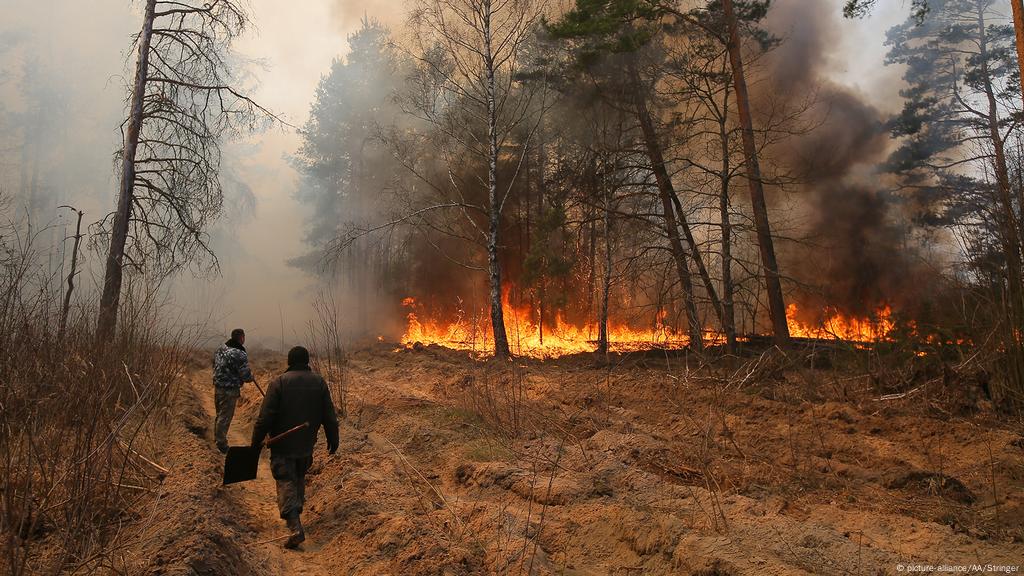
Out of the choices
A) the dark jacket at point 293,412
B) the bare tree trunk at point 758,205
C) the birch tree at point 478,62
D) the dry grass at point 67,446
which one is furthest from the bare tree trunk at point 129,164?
the bare tree trunk at point 758,205

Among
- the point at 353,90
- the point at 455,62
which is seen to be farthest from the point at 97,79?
the point at 455,62

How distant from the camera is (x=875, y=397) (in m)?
9.73

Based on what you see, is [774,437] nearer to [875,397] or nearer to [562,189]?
[875,397]

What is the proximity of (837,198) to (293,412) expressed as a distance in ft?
66.1

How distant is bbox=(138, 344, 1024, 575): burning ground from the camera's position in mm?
4688

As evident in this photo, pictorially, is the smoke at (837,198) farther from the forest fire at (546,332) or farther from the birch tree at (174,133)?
the birch tree at (174,133)

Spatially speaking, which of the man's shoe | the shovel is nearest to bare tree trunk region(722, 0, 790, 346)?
the man's shoe

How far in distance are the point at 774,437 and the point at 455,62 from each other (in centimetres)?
1474

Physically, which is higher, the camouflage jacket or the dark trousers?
the camouflage jacket

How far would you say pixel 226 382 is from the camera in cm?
932

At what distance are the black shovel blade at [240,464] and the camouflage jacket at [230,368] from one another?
3.83 m

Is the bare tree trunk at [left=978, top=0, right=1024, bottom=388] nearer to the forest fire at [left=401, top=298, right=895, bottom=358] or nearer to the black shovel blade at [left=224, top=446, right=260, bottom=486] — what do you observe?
the black shovel blade at [left=224, top=446, right=260, bottom=486]

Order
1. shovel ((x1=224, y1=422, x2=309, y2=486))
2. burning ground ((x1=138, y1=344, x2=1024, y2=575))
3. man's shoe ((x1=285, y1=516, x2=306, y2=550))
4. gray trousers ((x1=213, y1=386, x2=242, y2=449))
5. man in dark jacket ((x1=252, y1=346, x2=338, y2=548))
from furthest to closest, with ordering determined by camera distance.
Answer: gray trousers ((x1=213, y1=386, x2=242, y2=449)) < man in dark jacket ((x1=252, y1=346, x2=338, y2=548)) < shovel ((x1=224, y1=422, x2=309, y2=486)) < man's shoe ((x1=285, y1=516, x2=306, y2=550)) < burning ground ((x1=138, y1=344, x2=1024, y2=575))

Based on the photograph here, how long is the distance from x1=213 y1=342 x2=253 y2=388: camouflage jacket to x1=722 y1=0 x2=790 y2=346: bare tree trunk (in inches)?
436
